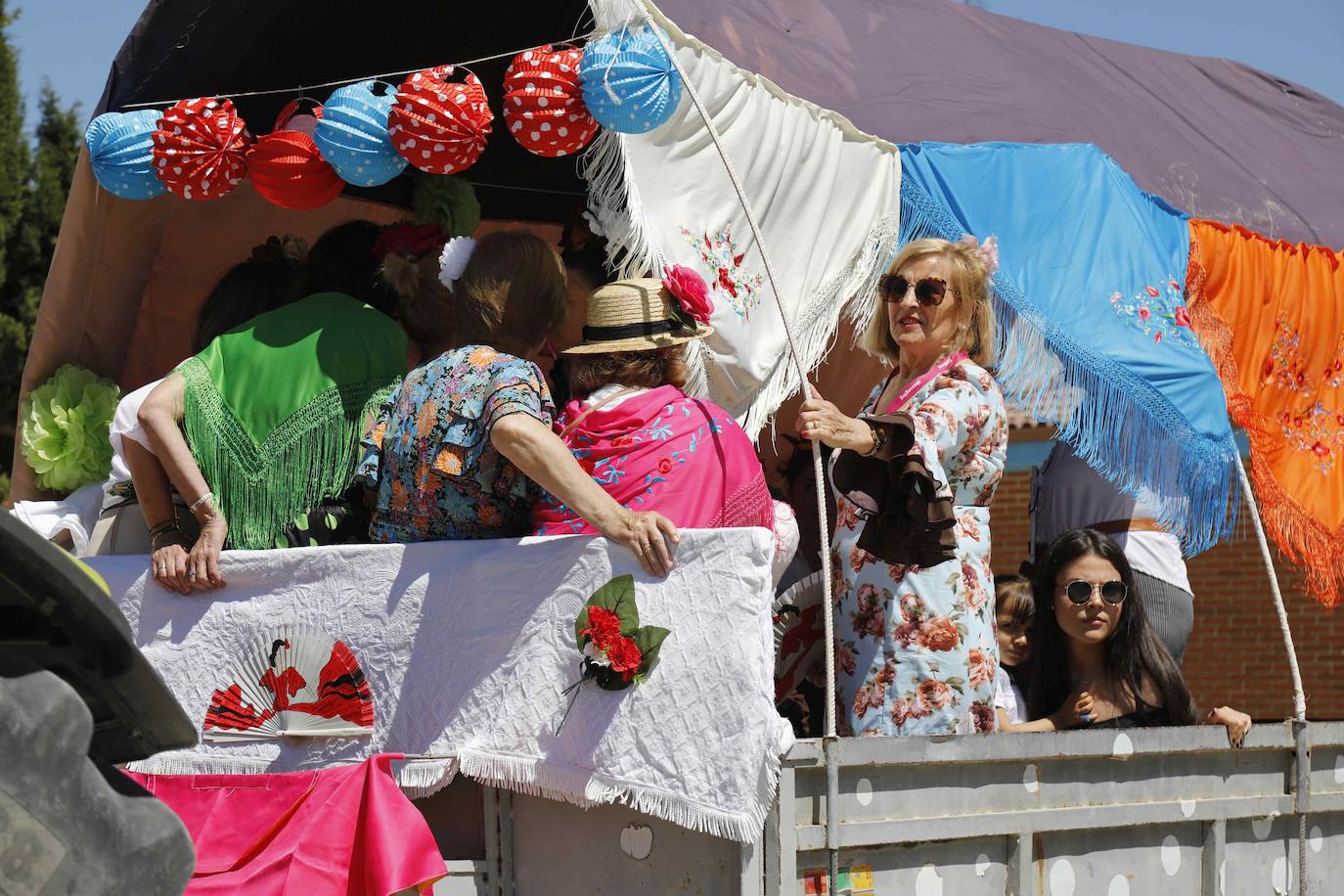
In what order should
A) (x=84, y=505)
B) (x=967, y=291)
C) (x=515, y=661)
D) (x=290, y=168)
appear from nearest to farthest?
(x=515, y=661)
(x=967, y=291)
(x=290, y=168)
(x=84, y=505)

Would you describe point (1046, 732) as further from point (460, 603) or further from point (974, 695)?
point (460, 603)

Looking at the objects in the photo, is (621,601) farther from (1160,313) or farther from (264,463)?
(1160,313)

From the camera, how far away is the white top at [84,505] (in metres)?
3.78

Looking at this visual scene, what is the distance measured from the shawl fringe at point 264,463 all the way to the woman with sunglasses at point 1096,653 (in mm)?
1810

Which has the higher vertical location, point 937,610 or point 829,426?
point 829,426

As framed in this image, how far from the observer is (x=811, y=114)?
168 inches

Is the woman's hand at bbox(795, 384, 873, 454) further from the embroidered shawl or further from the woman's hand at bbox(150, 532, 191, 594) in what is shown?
the embroidered shawl

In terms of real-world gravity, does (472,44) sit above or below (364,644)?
above

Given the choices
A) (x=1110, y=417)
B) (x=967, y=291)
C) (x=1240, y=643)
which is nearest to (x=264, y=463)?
(x=967, y=291)

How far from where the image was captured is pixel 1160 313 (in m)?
4.38

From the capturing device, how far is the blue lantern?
362cm

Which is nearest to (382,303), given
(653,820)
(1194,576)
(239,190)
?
(239,190)

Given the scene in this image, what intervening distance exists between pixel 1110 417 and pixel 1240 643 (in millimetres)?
6891

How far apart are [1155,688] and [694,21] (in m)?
2.15
